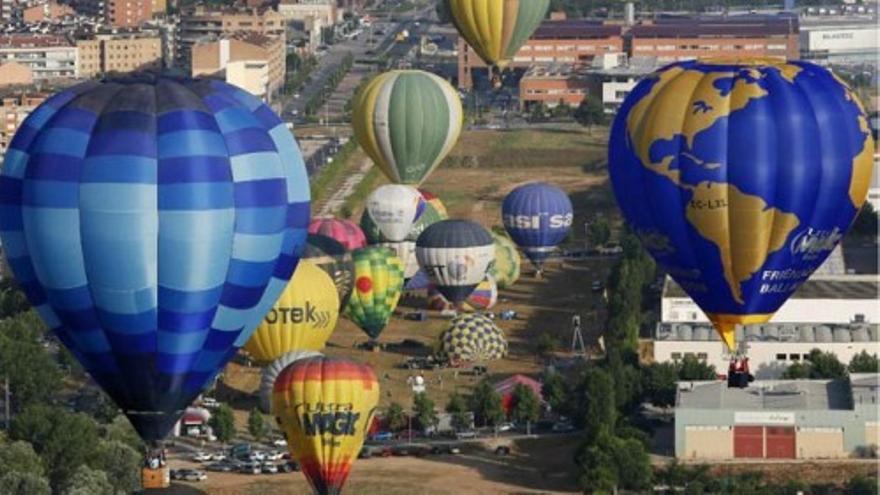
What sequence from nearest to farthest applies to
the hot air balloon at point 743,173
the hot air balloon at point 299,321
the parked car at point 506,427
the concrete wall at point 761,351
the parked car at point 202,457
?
the hot air balloon at point 743,173
the parked car at point 202,457
the parked car at point 506,427
the hot air balloon at point 299,321
the concrete wall at point 761,351

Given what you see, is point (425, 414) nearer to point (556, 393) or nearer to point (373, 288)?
point (556, 393)

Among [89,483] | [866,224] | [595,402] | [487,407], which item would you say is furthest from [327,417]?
[866,224]

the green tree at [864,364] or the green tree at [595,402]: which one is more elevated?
the green tree at [864,364]

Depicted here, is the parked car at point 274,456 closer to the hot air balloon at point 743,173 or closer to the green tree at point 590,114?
the hot air balloon at point 743,173

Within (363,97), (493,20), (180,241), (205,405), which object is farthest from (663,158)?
(493,20)

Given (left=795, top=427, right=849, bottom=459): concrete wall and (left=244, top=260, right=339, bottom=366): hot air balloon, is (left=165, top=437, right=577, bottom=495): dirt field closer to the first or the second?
(left=795, top=427, right=849, bottom=459): concrete wall

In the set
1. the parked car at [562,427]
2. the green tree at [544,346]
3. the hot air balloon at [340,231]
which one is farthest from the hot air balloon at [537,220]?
the parked car at [562,427]
